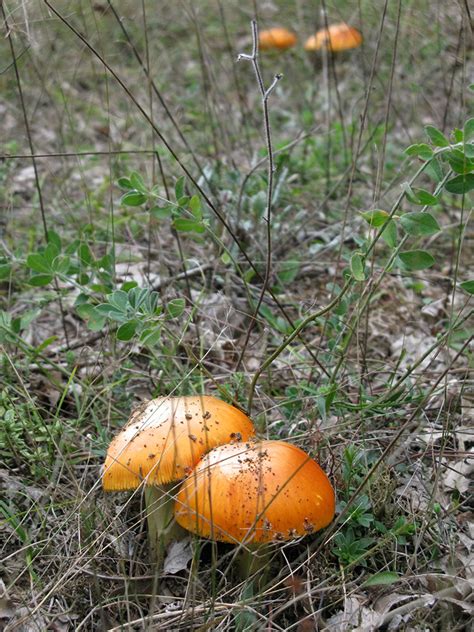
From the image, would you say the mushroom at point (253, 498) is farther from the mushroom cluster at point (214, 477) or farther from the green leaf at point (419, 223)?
the green leaf at point (419, 223)

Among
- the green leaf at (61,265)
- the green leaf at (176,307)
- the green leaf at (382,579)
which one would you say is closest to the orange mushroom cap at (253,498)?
the green leaf at (382,579)

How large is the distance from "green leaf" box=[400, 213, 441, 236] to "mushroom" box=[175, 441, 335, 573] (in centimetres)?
72

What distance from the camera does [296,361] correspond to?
9.61ft

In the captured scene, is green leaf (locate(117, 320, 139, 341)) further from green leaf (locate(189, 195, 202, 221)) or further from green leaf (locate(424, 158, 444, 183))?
green leaf (locate(424, 158, 444, 183))

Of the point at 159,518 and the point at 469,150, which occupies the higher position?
the point at 469,150

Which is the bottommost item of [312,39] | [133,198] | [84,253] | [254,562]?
[254,562]

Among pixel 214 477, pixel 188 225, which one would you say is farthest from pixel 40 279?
pixel 214 477

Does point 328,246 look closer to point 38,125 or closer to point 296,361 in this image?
point 296,361

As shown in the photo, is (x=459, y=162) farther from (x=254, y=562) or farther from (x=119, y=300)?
(x=254, y=562)

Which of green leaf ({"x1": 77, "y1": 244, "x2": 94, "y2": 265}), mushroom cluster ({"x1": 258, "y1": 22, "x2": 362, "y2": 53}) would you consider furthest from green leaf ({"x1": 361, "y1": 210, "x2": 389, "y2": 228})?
mushroom cluster ({"x1": 258, "y1": 22, "x2": 362, "y2": 53})

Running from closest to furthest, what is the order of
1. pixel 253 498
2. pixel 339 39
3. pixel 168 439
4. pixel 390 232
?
pixel 253 498
pixel 168 439
pixel 390 232
pixel 339 39

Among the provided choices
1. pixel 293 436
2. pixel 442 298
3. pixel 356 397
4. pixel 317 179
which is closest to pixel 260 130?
pixel 317 179

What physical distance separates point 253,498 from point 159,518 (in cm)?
39

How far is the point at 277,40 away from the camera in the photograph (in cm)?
577
